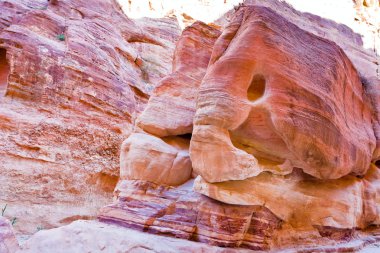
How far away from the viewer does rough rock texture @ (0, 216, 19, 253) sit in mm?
3209

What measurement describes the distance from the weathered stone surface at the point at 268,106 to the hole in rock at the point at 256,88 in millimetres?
15

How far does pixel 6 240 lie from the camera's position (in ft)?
10.8

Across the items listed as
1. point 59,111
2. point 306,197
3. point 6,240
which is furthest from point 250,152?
point 59,111

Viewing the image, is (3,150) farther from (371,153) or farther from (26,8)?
(371,153)

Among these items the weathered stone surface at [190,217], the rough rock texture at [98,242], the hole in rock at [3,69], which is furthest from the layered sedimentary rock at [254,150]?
Answer: the hole in rock at [3,69]

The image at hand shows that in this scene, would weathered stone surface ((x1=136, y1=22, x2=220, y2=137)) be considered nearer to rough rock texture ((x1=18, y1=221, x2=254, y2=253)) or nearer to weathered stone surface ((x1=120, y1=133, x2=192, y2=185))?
weathered stone surface ((x1=120, y1=133, x2=192, y2=185))

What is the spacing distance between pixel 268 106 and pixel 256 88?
50 cm

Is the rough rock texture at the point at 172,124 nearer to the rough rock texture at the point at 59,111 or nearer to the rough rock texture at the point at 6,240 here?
the rough rock texture at the point at 6,240

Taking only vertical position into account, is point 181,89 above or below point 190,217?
above

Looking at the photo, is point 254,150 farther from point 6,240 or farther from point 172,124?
point 6,240

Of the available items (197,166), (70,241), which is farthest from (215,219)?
(70,241)

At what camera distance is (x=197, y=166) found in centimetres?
397

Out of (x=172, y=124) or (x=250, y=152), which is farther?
(x=172, y=124)

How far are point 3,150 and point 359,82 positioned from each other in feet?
30.2
